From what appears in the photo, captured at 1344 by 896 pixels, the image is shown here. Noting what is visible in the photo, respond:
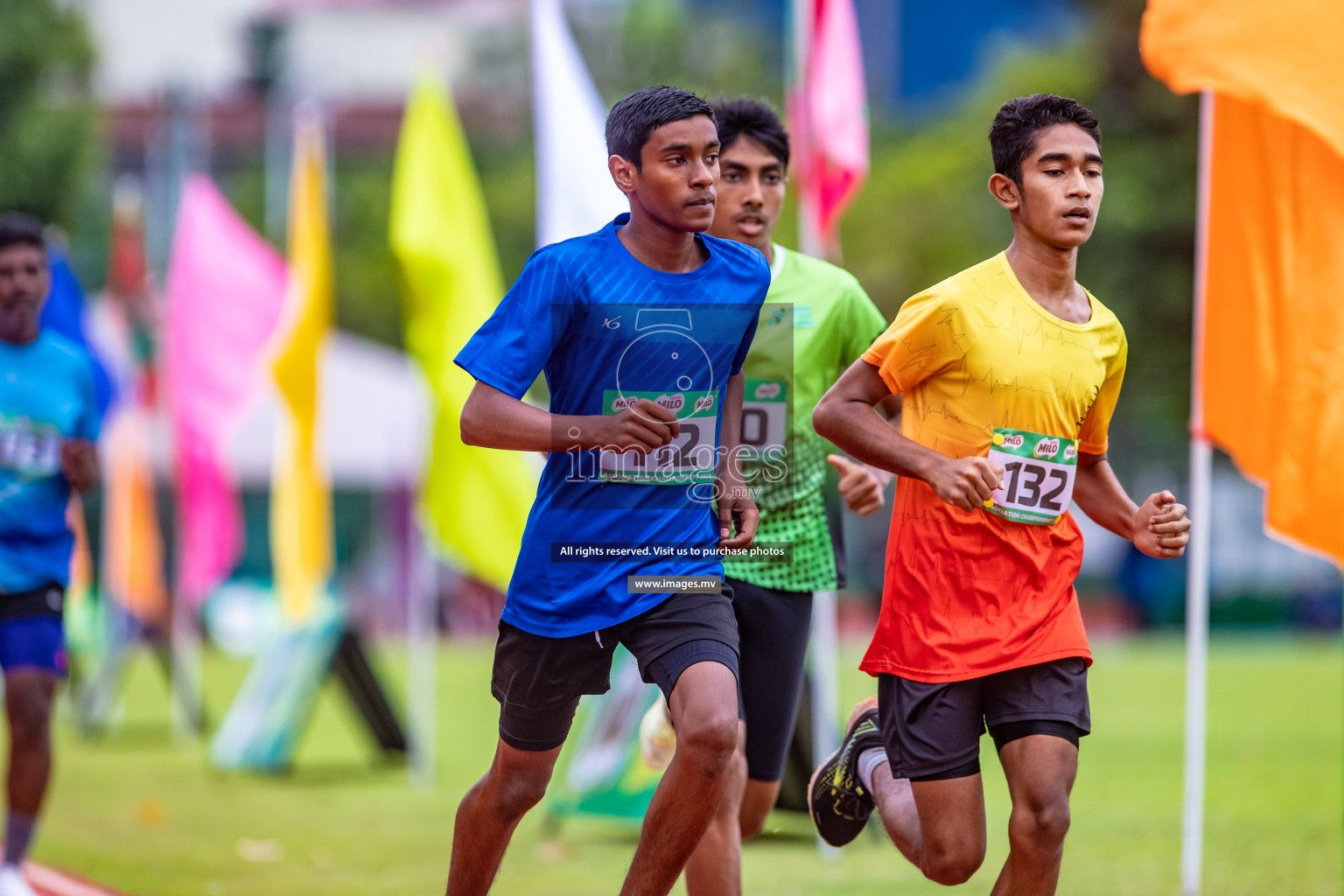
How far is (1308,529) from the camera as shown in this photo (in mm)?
6656

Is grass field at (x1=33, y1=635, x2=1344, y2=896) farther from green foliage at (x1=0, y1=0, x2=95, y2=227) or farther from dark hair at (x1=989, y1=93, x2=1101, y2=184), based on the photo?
green foliage at (x1=0, y1=0, x2=95, y2=227)

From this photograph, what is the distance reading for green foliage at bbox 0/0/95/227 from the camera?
25.5 meters

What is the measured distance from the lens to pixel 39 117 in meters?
25.7

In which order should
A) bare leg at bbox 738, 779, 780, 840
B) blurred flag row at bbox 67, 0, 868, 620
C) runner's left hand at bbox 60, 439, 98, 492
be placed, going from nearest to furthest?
bare leg at bbox 738, 779, 780, 840, runner's left hand at bbox 60, 439, 98, 492, blurred flag row at bbox 67, 0, 868, 620

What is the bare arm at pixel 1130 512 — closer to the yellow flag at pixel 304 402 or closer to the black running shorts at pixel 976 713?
the black running shorts at pixel 976 713

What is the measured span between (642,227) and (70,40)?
960 inches

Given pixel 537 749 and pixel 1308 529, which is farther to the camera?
pixel 1308 529

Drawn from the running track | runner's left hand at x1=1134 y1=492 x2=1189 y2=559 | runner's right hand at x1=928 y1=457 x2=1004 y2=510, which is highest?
runner's right hand at x1=928 y1=457 x2=1004 y2=510

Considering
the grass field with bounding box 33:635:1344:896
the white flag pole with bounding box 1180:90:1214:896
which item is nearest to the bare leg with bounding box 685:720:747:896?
the grass field with bounding box 33:635:1344:896

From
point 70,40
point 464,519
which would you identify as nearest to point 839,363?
point 464,519

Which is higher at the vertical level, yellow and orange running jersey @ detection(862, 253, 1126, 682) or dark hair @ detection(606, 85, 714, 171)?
dark hair @ detection(606, 85, 714, 171)

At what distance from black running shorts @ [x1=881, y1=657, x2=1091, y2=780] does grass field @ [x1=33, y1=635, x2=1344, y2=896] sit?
9.86 feet

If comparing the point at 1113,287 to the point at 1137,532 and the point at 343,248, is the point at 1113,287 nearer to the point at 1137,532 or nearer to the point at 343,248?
the point at 343,248

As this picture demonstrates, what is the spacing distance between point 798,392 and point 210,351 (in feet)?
33.7
